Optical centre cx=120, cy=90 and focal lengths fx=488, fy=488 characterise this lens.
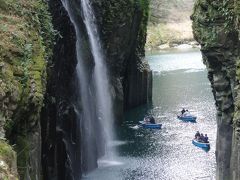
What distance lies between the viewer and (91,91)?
41.8 metres

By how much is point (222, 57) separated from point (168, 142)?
628 inches

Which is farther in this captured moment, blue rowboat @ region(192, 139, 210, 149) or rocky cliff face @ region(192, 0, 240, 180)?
blue rowboat @ region(192, 139, 210, 149)

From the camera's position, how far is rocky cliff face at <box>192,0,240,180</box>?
26078 mm

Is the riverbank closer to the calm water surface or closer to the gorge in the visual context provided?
the calm water surface

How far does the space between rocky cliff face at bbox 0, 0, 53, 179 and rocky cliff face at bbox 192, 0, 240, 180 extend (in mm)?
10167

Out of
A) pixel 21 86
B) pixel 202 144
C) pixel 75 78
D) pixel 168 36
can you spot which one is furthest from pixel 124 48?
pixel 168 36

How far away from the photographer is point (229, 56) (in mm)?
26453

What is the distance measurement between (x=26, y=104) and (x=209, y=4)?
46.6 feet

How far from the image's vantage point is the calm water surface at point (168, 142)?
110ft

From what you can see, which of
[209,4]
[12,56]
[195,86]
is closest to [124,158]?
[209,4]

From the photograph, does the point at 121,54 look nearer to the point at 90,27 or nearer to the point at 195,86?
the point at 90,27

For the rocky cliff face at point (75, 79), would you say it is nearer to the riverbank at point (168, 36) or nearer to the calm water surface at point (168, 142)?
the calm water surface at point (168, 142)

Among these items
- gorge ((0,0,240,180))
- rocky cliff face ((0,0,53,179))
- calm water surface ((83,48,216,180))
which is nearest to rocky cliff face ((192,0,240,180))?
gorge ((0,0,240,180))

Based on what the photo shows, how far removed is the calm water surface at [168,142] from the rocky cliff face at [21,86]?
48.8 ft
